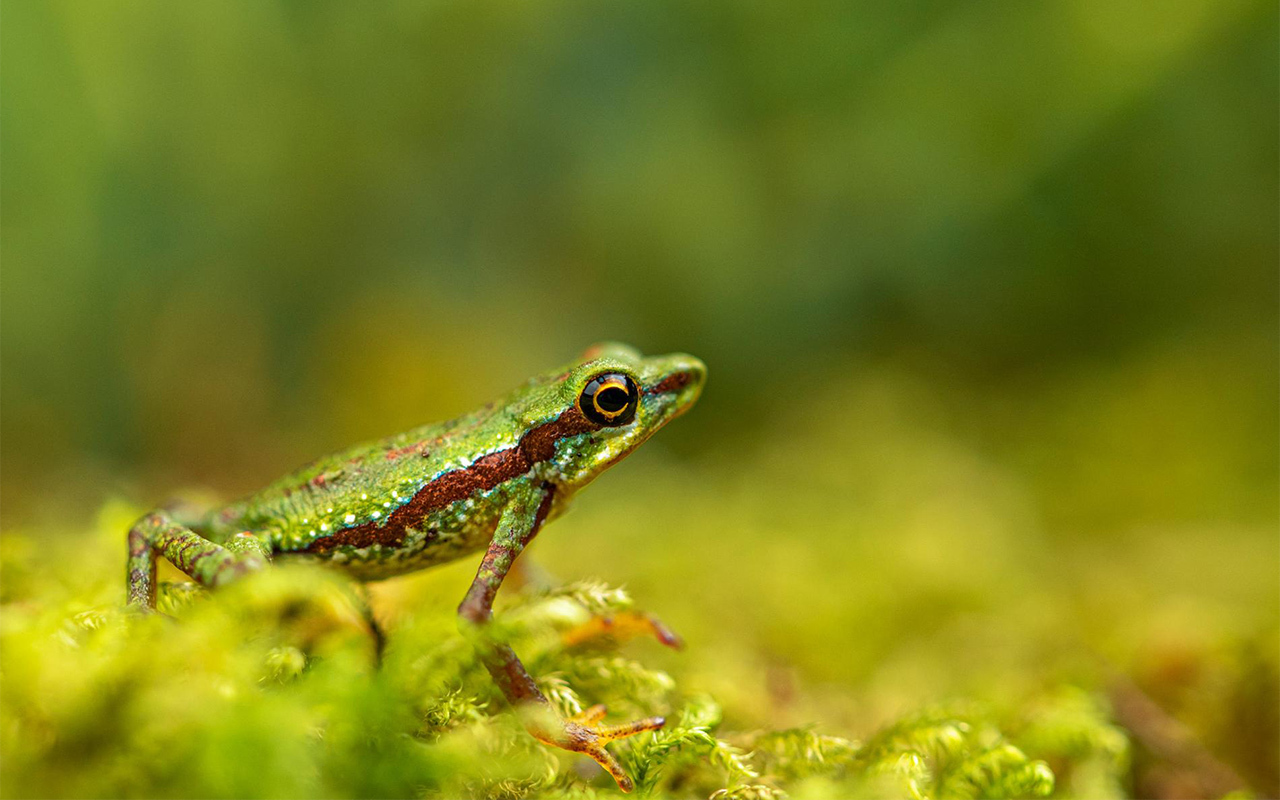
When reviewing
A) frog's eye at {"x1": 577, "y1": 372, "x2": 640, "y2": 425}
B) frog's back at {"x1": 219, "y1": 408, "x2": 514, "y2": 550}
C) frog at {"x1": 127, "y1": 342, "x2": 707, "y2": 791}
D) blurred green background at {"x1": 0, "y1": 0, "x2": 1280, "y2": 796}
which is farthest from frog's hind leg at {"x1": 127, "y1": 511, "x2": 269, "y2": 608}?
blurred green background at {"x1": 0, "y1": 0, "x2": 1280, "y2": 796}

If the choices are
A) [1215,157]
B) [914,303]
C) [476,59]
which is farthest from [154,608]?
[1215,157]

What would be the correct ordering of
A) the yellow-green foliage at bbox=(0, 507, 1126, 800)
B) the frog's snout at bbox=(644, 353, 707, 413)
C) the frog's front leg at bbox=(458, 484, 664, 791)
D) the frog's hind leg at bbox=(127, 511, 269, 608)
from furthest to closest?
the frog's snout at bbox=(644, 353, 707, 413), the frog's hind leg at bbox=(127, 511, 269, 608), the frog's front leg at bbox=(458, 484, 664, 791), the yellow-green foliage at bbox=(0, 507, 1126, 800)

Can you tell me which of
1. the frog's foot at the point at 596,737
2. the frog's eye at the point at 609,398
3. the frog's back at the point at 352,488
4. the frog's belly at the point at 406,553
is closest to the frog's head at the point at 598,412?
the frog's eye at the point at 609,398

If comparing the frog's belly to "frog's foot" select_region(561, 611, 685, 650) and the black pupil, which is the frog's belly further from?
the black pupil

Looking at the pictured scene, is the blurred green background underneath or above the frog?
above

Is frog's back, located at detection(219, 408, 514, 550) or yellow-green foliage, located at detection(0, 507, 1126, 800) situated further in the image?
frog's back, located at detection(219, 408, 514, 550)

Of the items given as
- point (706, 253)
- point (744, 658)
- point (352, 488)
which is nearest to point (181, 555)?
point (352, 488)

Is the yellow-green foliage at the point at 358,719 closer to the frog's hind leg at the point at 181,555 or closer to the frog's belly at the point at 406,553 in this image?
the frog's hind leg at the point at 181,555

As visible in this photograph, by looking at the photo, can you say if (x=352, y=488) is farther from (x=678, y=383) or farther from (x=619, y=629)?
(x=678, y=383)
